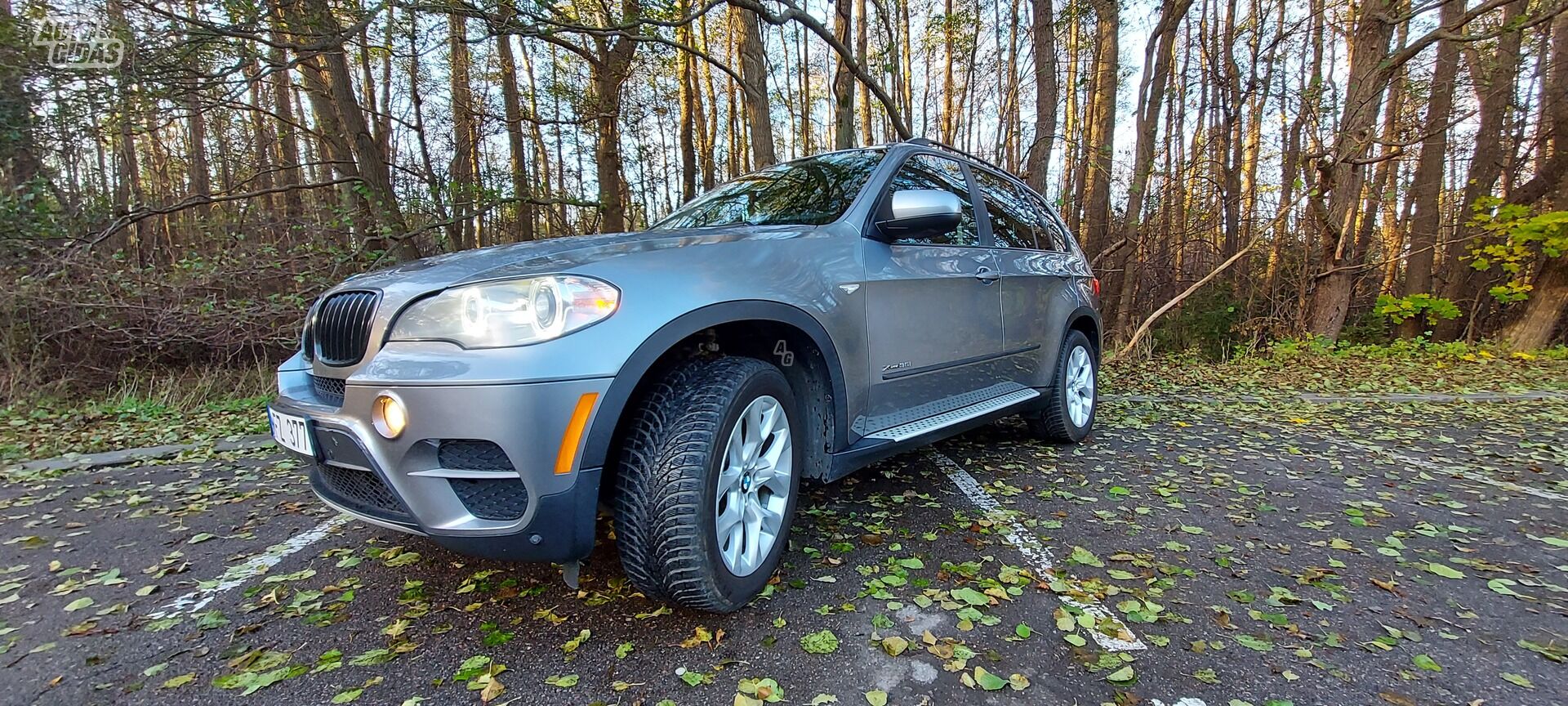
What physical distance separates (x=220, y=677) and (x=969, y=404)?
284 centimetres

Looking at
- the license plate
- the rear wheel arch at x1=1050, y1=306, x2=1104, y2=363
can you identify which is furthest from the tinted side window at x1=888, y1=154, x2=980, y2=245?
the license plate

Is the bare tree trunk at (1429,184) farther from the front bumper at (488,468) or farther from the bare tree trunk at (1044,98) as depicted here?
the front bumper at (488,468)

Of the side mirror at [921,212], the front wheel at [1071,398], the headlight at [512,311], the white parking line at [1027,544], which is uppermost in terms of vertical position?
the side mirror at [921,212]

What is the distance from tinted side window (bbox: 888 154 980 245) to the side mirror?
24cm

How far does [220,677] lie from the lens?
65.6 inches

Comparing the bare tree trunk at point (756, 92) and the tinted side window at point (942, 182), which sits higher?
the bare tree trunk at point (756, 92)

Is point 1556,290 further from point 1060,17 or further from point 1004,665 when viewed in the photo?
point 1004,665

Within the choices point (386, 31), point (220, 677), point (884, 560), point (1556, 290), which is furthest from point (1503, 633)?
point (1556, 290)

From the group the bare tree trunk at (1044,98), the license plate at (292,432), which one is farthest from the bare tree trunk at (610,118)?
the license plate at (292,432)

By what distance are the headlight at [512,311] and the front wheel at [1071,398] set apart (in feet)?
9.78

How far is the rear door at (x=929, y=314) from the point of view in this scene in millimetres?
2559

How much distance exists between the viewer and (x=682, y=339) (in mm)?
1857

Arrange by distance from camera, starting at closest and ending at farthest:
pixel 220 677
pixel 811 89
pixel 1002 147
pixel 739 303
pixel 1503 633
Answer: pixel 220 677 → pixel 1503 633 → pixel 739 303 → pixel 1002 147 → pixel 811 89

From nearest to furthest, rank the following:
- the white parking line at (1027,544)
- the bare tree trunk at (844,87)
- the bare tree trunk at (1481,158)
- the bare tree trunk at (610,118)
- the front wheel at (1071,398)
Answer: the white parking line at (1027,544)
the front wheel at (1071,398)
the bare tree trunk at (844,87)
the bare tree trunk at (610,118)
the bare tree trunk at (1481,158)
